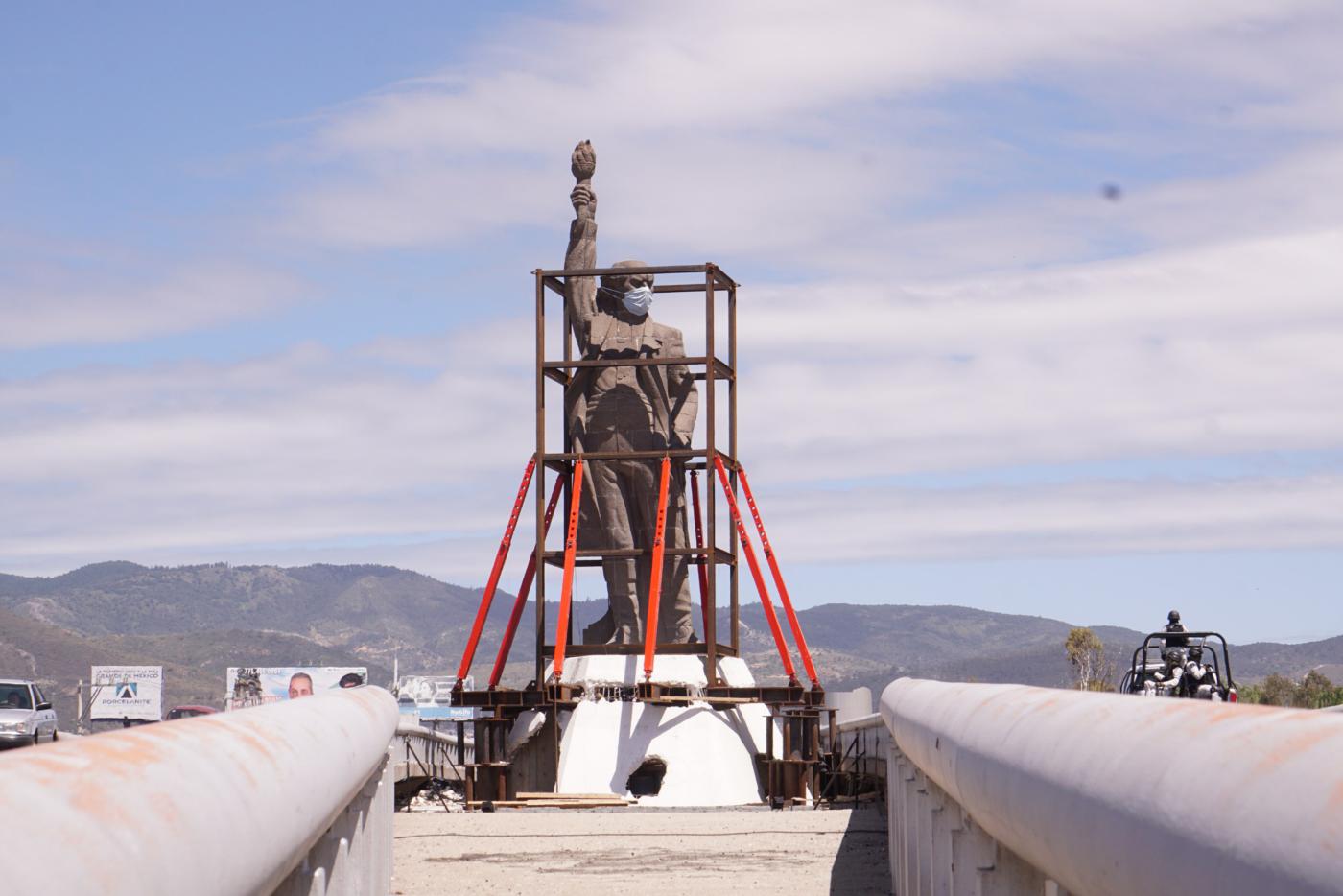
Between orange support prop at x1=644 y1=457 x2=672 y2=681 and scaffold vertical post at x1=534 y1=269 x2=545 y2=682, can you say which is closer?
orange support prop at x1=644 y1=457 x2=672 y2=681

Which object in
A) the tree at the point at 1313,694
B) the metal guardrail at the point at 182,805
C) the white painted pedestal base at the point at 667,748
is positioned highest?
the metal guardrail at the point at 182,805

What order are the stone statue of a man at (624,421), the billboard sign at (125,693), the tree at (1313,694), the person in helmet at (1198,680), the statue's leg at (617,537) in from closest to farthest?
the person in helmet at (1198,680), the stone statue of a man at (624,421), the statue's leg at (617,537), the tree at (1313,694), the billboard sign at (125,693)

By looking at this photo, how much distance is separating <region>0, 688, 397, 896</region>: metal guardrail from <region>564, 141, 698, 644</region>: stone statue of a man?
80.4ft

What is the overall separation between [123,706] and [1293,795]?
330 feet

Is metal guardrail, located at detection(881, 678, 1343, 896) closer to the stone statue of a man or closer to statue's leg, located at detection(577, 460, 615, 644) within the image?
the stone statue of a man

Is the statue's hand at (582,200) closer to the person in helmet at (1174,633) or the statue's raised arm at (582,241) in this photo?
the statue's raised arm at (582,241)

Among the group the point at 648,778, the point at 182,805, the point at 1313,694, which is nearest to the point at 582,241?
the point at 648,778

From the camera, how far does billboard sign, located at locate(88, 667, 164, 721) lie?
320 feet

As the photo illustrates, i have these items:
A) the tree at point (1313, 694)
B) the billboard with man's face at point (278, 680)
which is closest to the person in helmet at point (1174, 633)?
the tree at point (1313, 694)

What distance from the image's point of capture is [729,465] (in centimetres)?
3372

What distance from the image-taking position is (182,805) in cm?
457

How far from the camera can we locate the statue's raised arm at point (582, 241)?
109 feet

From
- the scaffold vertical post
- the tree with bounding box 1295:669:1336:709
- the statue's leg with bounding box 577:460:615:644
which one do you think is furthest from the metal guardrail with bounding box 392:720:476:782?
the tree with bounding box 1295:669:1336:709

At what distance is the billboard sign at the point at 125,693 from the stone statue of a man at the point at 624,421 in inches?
2641
